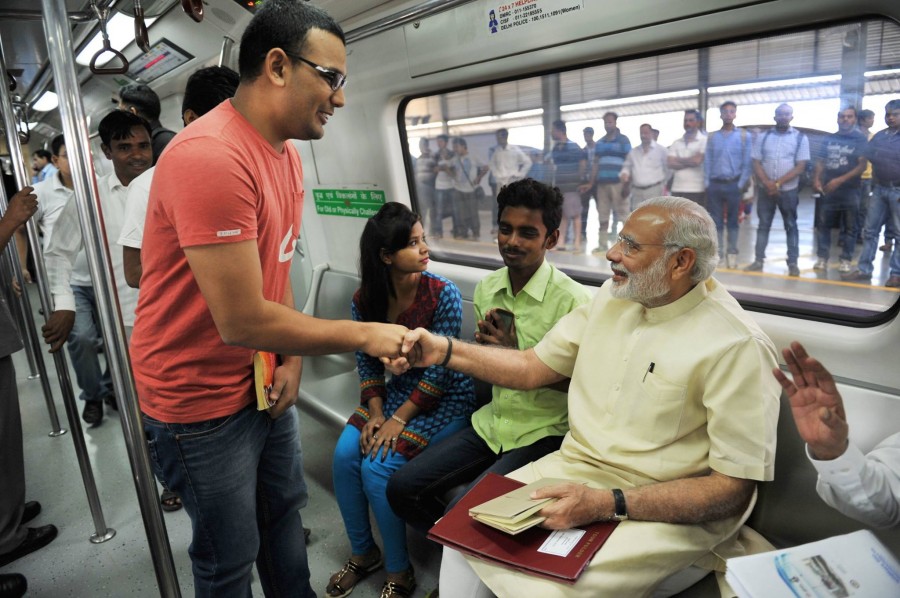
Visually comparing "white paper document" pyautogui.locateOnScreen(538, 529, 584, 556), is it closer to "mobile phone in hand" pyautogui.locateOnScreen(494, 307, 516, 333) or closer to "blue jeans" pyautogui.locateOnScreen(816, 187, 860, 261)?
"mobile phone in hand" pyautogui.locateOnScreen(494, 307, 516, 333)

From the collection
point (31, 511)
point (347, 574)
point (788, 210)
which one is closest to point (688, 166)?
point (788, 210)

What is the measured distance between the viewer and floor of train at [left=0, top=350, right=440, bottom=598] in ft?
9.84

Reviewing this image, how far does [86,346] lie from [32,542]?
6.72ft

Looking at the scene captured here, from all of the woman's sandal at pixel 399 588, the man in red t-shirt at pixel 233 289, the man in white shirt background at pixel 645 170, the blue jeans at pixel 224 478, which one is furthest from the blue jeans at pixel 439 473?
the man in white shirt background at pixel 645 170

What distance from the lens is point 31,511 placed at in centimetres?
374

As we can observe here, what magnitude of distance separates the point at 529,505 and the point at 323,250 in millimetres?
4005

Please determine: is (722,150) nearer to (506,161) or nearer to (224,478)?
(506,161)

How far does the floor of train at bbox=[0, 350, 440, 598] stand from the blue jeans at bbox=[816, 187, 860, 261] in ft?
8.15

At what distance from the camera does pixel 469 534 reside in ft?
6.15

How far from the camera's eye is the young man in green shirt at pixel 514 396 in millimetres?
2594

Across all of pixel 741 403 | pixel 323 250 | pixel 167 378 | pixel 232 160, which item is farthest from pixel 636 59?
pixel 323 250

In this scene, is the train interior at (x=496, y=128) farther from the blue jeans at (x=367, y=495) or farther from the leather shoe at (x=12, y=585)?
the blue jeans at (x=367, y=495)

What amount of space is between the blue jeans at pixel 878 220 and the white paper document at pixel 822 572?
4.06ft

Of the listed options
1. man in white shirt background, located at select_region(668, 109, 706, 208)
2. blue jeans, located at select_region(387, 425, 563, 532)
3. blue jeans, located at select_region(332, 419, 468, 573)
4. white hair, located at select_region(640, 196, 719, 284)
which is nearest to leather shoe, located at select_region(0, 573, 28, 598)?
blue jeans, located at select_region(332, 419, 468, 573)
